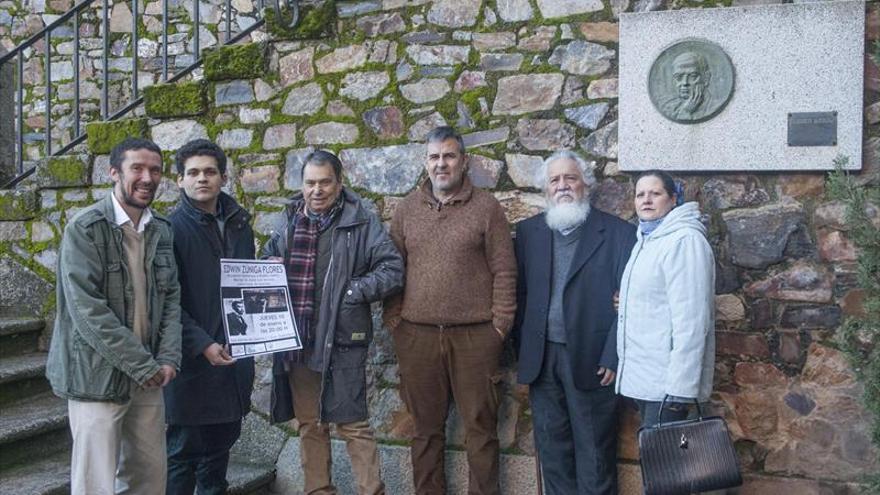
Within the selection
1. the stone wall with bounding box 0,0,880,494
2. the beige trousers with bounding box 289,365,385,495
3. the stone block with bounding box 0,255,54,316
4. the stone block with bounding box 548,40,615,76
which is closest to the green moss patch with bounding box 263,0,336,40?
the stone wall with bounding box 0,0,880,494

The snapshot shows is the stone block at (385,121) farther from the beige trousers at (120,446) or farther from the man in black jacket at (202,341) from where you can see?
the beige trousers at (120,446)

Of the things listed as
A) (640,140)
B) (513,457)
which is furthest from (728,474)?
(640,140)

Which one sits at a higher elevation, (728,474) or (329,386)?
(329,386)

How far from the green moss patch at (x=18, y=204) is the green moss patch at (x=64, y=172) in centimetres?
10

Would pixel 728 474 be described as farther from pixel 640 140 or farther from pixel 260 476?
pixel 260 476

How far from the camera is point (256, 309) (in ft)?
11.0

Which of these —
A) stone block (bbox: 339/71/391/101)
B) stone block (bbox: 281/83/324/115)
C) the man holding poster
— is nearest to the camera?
the man holding poster

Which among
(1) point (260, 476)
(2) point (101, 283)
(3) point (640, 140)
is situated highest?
(3) point (640, 140)

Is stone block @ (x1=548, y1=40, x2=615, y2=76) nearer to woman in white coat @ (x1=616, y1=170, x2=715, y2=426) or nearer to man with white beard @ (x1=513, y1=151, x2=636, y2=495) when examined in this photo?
man with white beard @ (x1=513, y1=151, x2=636, y2=495)

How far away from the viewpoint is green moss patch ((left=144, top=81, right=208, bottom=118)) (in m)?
4.42

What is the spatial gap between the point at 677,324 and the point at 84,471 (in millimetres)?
2226

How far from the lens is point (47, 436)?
3773 millimetres

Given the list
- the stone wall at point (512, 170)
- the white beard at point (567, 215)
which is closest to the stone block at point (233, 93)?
the stone wall at point (512, 170)

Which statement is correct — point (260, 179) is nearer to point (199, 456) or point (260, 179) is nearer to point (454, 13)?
point (454, 13)
